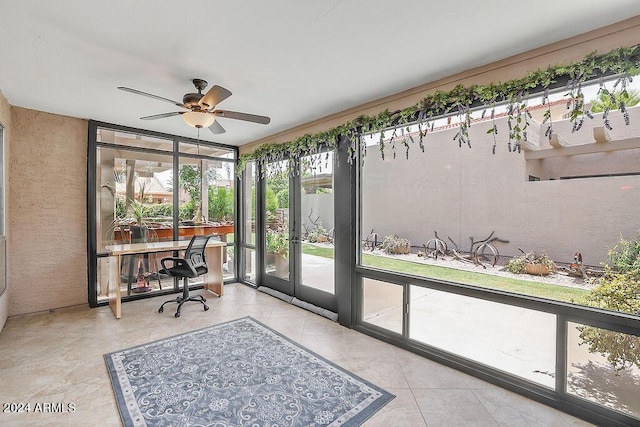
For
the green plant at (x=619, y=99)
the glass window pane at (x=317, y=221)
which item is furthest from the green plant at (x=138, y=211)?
the green plant at (x=619, y=99)

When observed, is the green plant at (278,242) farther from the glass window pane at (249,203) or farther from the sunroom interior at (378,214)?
the glass window pane at (249,203)

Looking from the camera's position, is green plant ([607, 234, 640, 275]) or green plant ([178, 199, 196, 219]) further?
green plant ([178, 199, 196, 219])

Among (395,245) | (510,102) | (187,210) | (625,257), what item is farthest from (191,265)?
(625,257)

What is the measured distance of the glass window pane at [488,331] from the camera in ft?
7.59

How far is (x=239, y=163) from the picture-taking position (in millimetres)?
5582

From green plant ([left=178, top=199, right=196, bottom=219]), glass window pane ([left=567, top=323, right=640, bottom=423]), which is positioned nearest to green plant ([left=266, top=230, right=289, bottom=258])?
green plant ([left=178, top=199, right=196, bottom=219])

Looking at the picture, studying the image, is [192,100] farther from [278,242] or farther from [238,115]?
[278,242]

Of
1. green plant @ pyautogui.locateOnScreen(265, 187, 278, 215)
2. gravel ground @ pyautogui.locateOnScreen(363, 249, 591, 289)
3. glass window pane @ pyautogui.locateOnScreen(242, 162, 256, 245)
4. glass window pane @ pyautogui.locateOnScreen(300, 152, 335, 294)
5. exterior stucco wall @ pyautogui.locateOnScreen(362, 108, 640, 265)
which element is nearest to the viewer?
exterior stucco wall @ pyautogui.locateOnScreen(362, 108, 640, 265)

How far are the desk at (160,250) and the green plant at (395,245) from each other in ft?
8.68

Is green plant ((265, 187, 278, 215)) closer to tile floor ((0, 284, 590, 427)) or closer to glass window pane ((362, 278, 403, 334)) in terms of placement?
tile floor ((0, 284, 590, 427))

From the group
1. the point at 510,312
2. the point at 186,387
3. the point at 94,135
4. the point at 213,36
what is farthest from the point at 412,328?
the point at 94,135

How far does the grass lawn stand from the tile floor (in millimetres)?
784

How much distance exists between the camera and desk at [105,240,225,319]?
382 centimetres

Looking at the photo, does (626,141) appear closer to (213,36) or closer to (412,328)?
(412,328)
